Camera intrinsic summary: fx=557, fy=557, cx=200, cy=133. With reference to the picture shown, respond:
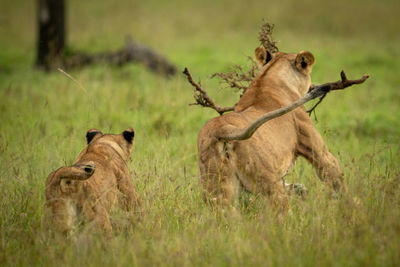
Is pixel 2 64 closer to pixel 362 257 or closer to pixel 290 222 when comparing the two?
pixel 290 222

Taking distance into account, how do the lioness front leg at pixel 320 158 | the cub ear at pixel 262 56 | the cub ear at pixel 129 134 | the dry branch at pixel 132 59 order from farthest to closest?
the dry branch at pixel 132 59 < the cub ear at pixel 262 56 < the cub ear at pixel 129 134 < the lioness front leg at pixel 320 158

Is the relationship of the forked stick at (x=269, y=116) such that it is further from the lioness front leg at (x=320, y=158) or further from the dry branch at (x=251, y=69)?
the dry branch at (x=251, y=69)

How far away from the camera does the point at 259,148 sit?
4.20 m

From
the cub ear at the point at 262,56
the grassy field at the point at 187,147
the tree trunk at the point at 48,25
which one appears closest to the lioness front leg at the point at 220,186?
the grassy field at the point at 187,147

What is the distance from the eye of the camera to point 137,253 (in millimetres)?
3682

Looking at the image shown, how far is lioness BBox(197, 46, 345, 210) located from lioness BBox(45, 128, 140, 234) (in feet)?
2.22

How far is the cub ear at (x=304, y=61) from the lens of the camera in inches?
199

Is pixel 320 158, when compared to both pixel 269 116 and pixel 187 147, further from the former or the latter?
pixel 187 147

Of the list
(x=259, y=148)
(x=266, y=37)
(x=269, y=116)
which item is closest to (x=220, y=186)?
(x=259, y=148)

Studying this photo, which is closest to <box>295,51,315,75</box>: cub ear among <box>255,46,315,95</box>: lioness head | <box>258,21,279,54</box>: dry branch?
<box>255,46,315,95</box>: lioness head

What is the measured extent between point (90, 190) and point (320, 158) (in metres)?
1.91

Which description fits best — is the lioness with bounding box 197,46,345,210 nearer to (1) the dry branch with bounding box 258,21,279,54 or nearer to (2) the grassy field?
(2) the grassy field

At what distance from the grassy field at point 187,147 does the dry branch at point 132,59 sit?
1.16 ft

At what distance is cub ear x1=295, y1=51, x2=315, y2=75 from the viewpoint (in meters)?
5.06
